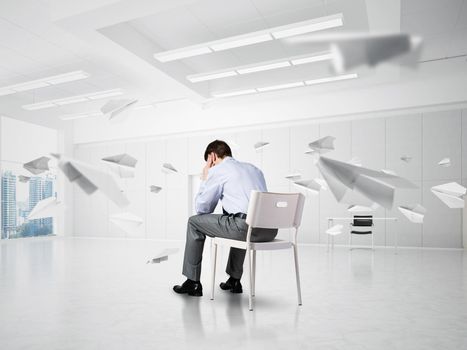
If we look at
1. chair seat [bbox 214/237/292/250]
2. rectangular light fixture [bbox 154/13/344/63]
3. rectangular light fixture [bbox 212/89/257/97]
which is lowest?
chair seat [bbox 214/237/292/250]

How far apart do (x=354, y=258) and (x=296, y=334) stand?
11.8 feet

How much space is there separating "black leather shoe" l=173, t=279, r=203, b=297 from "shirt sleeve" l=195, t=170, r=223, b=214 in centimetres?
57

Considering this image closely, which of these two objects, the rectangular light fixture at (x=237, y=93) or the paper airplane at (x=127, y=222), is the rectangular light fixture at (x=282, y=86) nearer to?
the rectangular light fixture at (x=237, y=93)

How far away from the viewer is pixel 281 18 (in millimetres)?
4914

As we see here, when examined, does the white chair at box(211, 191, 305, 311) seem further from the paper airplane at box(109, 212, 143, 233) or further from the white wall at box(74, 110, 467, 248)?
the white wall at box(74, 110, 467, 248)

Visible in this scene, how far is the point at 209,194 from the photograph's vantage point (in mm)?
2824

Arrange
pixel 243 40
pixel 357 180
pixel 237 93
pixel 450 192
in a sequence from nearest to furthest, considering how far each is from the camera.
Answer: pixel 357 180 → pixel 450 192 → pixel 243 40 → pixel 237 93

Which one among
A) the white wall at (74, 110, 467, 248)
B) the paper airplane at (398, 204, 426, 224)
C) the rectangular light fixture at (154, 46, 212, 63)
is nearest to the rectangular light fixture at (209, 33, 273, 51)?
the rectangular light fixture at (154, 46, 212, 63)

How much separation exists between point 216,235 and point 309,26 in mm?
2792

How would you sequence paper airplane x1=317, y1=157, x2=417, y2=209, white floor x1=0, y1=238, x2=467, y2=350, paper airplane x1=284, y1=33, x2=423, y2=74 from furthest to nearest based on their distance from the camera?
1. white floor x1=0, y1=238, x2=467, y2=350
2. paper airplane x1=317, y1=157, x2=417, y2=209
3. paper airplane x1=284, y1=33, x2=423, y2=74

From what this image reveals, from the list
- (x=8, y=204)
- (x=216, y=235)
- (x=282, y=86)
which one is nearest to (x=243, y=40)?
(x=282, y=86)

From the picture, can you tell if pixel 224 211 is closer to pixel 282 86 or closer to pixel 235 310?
→ pixel 235 310

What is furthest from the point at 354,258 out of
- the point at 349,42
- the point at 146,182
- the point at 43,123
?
the point at 43,123

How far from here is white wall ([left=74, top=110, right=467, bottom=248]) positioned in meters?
7.09
